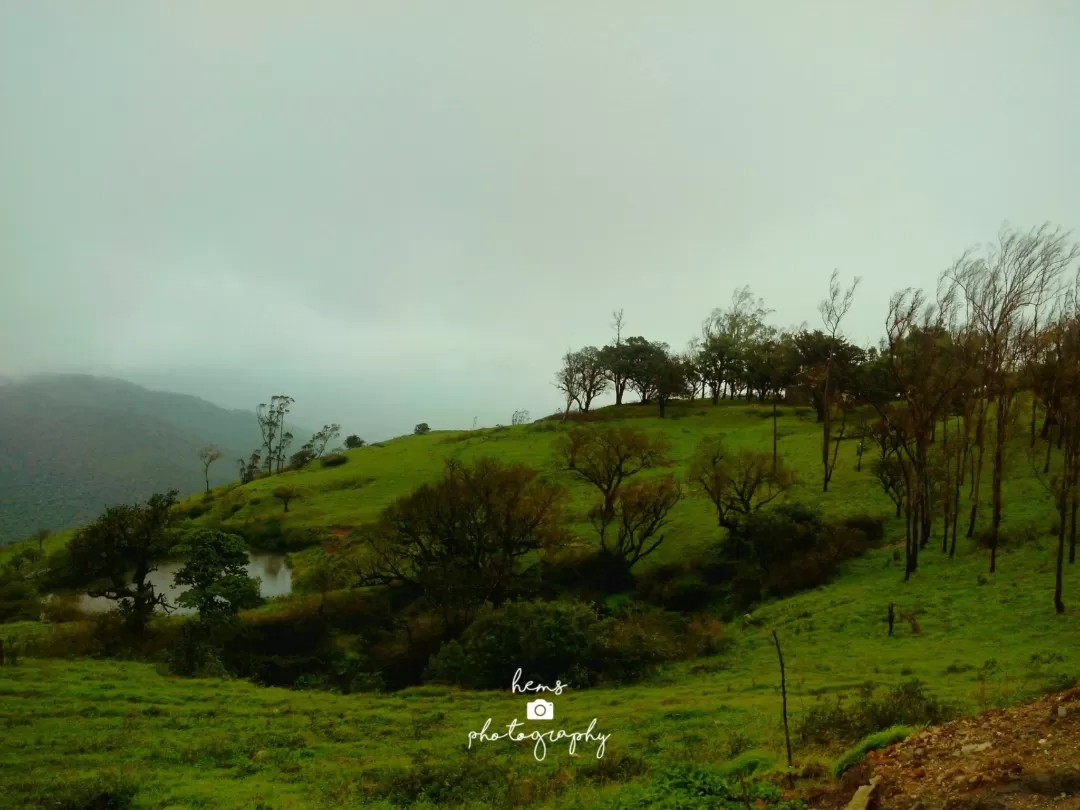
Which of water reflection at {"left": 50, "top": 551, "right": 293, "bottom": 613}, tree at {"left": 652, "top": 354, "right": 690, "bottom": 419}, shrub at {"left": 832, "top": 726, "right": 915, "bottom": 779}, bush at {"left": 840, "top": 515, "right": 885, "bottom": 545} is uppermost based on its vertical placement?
tree at {"left": 652, "top": 354, "right": 690, "bottom": 419}

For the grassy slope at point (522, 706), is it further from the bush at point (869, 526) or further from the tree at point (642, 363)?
the tree at point (642, 363)

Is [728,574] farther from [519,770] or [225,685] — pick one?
[225,685]

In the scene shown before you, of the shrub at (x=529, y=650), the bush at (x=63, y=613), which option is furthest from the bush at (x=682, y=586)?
the bush at (x=63, y=613)

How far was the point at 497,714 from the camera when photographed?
20.3 metres

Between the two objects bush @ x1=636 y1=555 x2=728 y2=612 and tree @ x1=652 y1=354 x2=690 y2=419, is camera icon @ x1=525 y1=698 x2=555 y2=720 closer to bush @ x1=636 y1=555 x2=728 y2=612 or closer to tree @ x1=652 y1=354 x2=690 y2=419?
bush @ x1=636 y1=555 x2=728 y2=612

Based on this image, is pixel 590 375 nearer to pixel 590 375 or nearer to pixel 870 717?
pixel 590 375

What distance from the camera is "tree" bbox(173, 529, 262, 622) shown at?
32.7 metres

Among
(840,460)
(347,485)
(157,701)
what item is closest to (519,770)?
(157,701)

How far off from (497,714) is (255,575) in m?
37.9

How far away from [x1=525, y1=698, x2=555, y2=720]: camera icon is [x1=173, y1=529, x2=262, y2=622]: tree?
2034 centimetres

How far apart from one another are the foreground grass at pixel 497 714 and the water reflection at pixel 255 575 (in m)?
20.2

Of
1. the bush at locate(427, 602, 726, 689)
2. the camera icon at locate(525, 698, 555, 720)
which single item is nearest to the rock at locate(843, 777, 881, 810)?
the camera icon at locate(525, 698, 555, 720)

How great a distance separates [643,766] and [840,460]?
42.4m

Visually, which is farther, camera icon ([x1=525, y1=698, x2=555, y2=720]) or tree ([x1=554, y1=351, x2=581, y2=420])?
tree ([x1=554, y1=351, x2=581, y2=420])
